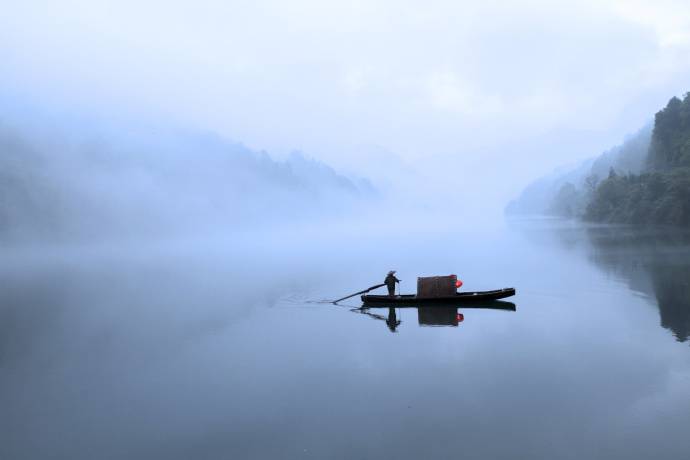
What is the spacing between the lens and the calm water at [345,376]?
16.5 metres

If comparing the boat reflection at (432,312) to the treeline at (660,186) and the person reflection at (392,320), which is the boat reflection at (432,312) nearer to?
the person reflection at (392,320)

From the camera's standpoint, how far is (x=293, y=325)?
112ft

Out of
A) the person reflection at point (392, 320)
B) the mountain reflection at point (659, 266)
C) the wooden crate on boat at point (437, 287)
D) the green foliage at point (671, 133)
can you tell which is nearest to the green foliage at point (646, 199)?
the green foliage at point (671, 133)

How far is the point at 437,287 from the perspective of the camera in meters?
37.1

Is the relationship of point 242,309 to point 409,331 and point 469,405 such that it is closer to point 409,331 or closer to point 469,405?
point 409,331

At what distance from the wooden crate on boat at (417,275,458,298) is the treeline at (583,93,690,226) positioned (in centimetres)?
7834

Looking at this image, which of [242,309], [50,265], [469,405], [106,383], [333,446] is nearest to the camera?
[333,446]

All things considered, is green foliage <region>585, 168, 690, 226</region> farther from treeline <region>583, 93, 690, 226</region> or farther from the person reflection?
the person reflection

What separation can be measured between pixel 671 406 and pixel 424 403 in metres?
8.63

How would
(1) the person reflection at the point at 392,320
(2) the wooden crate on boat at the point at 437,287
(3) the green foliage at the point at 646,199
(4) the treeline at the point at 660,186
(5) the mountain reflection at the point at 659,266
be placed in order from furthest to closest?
1. (4) the treeline at the point at 660,186
2. (3) the green foliage at the point at 646,199
3. (2) the wooden crate on boat at the point at 437,287
4. (1) the person reflection at the point at 392,320
5. (5) the mountain reflection at the point at 659,266

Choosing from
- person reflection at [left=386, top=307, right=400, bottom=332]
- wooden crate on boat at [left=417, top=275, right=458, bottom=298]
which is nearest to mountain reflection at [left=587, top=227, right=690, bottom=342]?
wooden crate on boat at [left=417, top=275, right=458, bottom=298]

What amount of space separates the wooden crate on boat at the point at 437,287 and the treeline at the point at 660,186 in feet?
257

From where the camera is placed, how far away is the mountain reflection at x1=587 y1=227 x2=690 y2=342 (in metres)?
30.7

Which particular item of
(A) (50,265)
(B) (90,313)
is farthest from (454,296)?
(A) (50,265)
